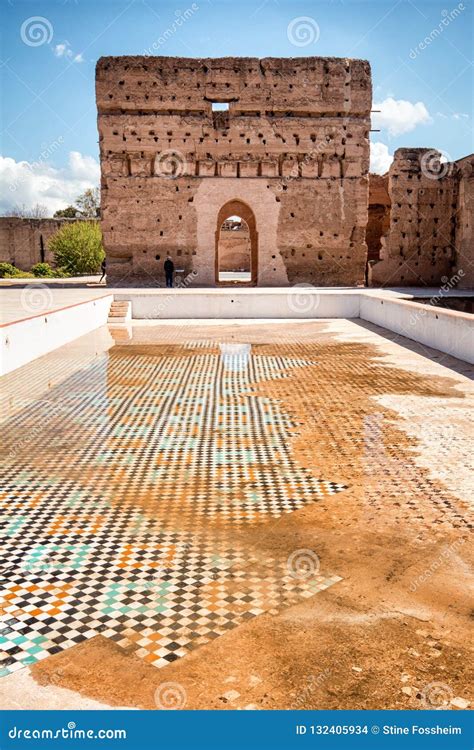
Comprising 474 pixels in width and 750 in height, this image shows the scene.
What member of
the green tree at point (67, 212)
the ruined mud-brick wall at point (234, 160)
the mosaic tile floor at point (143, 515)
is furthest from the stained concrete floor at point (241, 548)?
the green tree at point (67, 212)

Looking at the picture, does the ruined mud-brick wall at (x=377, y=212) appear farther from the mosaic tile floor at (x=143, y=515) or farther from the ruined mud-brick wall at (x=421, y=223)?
the mosaic tile floor at (x=143, y=515)

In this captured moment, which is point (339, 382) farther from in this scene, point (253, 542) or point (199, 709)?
point (199, 709)

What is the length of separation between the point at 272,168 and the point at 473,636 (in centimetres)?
1984

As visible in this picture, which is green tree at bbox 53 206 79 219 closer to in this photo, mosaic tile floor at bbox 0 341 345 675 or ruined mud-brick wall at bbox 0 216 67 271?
ruined mud-brick wall at bbox 0 216 67 271

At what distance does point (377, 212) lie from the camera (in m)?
27.0

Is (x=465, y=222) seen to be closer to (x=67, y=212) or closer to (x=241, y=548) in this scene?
(x=241, y=548)

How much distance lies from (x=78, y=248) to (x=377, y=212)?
11.4m

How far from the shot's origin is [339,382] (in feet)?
26.0

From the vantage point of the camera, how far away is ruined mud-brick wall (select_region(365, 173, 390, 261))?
25.7 meters

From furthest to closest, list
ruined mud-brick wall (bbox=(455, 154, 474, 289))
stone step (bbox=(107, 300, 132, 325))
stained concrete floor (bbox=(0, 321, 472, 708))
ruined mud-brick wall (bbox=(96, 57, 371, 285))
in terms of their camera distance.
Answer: ruined mud-brick wall (bbox=(96, 57, 371, 285)), ruined mud-brick wall (bbox=(455, 154, 474, 289)), stone step (bbox=(107, 300, 132, 325)), stained concrete floor (bbox=(0, 321, 472, 708))

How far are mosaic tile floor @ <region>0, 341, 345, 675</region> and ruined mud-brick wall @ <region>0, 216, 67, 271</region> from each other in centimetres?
2791

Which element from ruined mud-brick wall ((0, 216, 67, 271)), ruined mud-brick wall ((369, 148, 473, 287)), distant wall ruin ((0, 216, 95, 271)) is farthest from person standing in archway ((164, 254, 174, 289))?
ruined mud-brick wall ((0, 216, 67, 271))

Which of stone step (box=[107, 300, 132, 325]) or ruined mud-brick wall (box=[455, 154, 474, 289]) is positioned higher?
ruined mud-brick wall (box=[455, 154, 474, 289])
